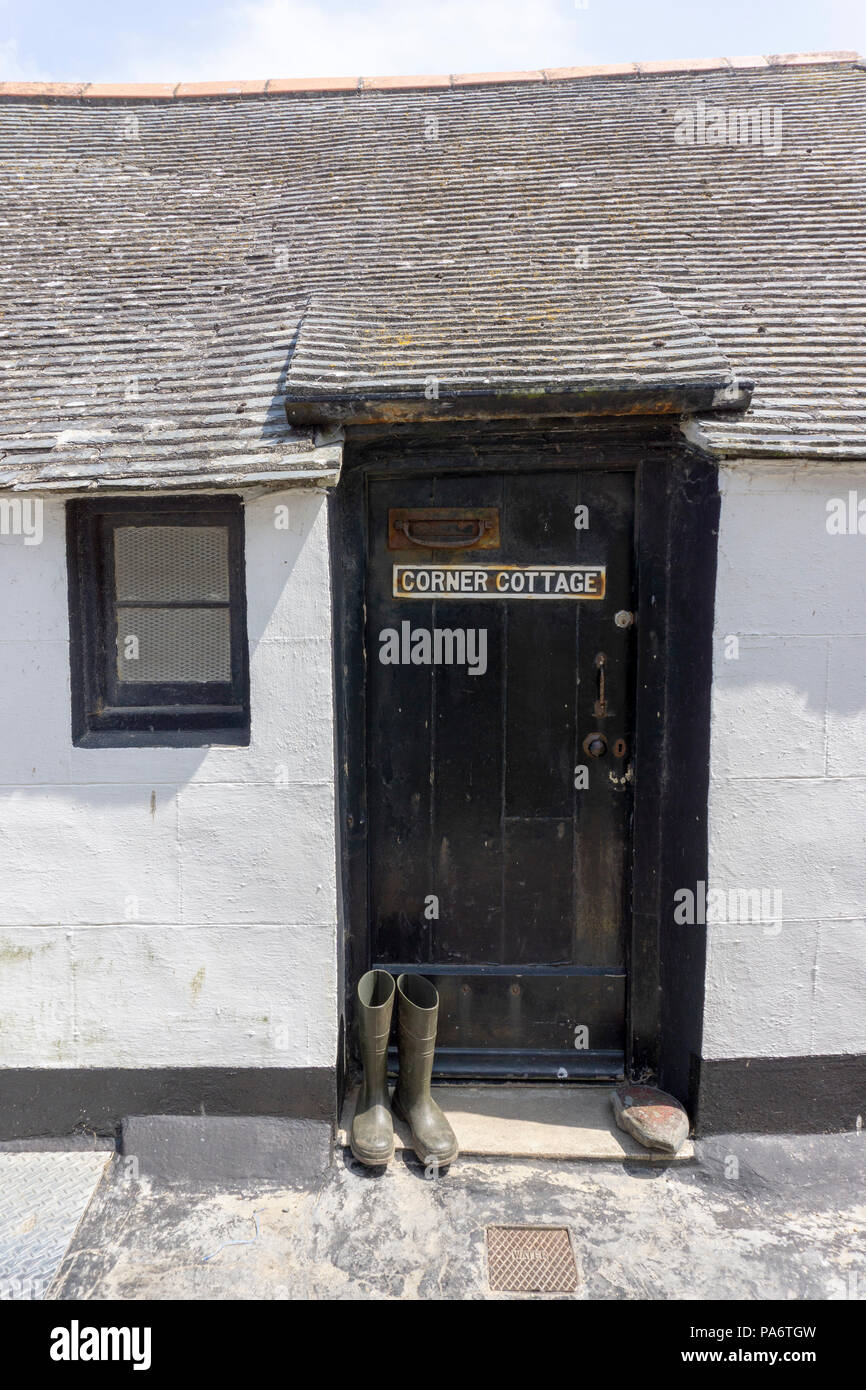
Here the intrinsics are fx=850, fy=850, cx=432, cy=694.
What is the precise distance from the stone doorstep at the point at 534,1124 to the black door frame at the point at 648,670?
258 mm

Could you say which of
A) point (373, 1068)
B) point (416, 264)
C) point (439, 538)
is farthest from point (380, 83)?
point (373, 1068)

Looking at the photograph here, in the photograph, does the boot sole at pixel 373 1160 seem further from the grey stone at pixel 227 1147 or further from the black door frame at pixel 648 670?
the black door frame at pixel 648 670

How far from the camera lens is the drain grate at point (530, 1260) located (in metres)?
2.98

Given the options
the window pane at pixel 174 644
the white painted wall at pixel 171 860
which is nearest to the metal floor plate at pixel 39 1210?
the white painted wall at pixel 171 860

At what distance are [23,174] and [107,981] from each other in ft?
18.0

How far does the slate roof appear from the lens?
335 centimetres

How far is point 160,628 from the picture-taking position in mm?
3711

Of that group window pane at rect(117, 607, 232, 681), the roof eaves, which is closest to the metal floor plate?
window pane at rect(117, 607, 232, 681)

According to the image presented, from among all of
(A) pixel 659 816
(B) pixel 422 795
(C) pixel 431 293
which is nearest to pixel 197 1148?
(B) pixel 422 795

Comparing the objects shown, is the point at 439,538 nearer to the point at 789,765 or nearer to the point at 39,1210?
the point at 789,765

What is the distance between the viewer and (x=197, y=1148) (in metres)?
3.57

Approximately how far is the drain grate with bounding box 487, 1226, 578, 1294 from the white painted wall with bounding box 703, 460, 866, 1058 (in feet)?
3.25

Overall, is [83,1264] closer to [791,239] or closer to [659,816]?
[659,816]

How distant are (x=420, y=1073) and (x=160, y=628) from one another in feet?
7.36
